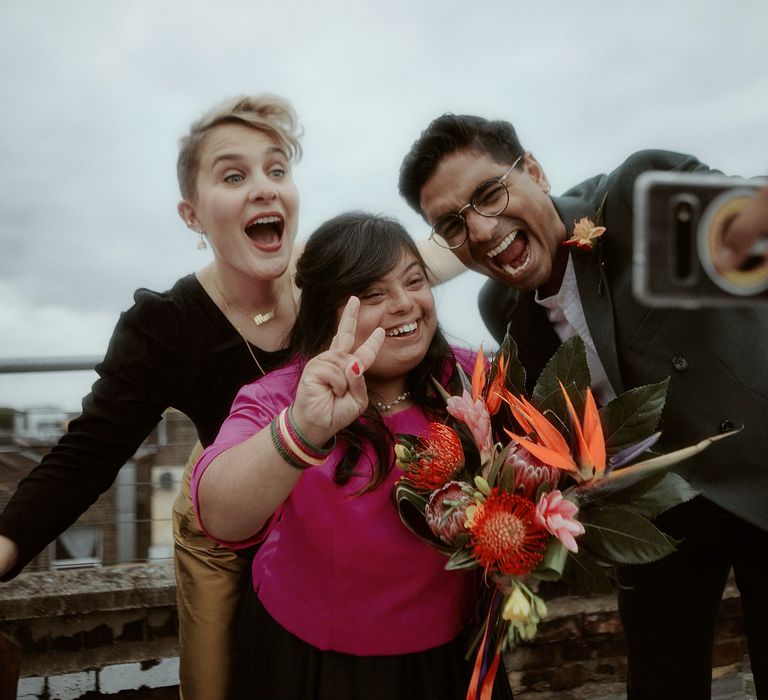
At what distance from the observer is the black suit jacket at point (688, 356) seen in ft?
5.56

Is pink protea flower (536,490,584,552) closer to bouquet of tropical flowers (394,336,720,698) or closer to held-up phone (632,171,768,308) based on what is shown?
bouquet of tropical flowers (394,336,720,698)

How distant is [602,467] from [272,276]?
126 centimetres

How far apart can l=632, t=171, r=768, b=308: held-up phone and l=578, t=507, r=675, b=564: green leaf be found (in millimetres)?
643

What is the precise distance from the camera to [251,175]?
7.09 feet

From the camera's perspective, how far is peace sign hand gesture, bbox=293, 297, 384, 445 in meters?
1.33

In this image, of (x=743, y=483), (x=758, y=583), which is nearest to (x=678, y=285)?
(x=743, y=483)

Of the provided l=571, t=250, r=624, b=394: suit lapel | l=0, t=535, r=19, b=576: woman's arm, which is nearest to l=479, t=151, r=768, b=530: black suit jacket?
l=571, t=250, r=624, b=394: suit lapel

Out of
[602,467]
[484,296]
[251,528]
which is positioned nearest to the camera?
[602,467]

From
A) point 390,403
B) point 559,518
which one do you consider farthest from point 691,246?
point 390,403

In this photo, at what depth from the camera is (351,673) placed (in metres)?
1.56

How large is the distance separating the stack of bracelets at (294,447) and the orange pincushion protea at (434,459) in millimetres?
208

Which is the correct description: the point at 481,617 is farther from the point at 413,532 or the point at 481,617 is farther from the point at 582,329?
the point at 582,329

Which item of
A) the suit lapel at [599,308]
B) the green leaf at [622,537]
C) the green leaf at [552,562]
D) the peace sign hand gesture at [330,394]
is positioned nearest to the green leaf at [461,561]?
the green leaf at [552,562]

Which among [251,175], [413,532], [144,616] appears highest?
[251,175]
